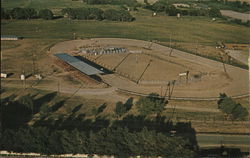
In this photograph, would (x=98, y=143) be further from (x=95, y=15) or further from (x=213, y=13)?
(x=213, y=13)

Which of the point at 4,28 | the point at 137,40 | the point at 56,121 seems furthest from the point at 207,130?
the point at 4,28

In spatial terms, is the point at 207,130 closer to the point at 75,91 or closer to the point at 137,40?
the point at 75,91

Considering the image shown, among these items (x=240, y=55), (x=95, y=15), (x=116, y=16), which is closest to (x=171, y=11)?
(x=116, y=16)

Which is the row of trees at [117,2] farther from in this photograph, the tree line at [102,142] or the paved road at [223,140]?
the tree line at [102,142]

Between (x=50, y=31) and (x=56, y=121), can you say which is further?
(x=50, y=31)

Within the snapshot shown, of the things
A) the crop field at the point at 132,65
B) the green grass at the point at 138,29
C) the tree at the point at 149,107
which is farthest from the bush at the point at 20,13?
the tree at the point at 149,107

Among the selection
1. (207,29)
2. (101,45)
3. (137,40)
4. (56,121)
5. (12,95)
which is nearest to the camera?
(56,121)

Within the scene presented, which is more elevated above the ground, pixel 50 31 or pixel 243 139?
pixel 50 31
